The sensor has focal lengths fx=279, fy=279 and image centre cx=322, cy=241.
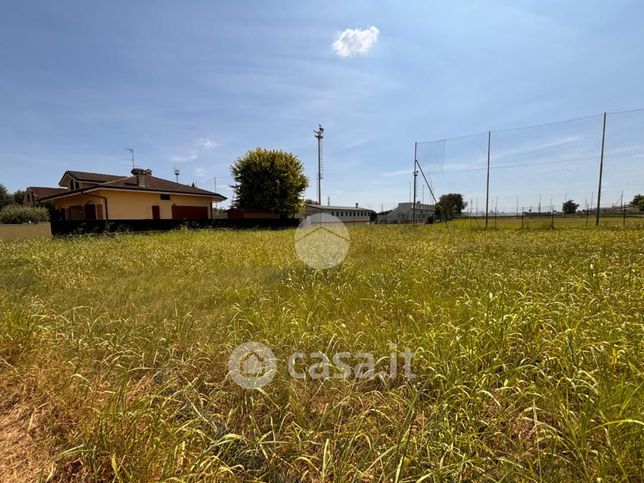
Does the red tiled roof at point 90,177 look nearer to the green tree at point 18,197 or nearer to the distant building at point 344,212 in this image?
the distant building at point 344,212

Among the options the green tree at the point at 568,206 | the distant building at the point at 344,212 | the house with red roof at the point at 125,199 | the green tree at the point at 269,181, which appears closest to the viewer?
the house with red roof at the point at 125,199

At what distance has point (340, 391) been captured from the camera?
5.73 feet

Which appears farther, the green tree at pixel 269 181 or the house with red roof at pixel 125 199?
the green tree at pixel 269 181

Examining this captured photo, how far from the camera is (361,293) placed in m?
3.46

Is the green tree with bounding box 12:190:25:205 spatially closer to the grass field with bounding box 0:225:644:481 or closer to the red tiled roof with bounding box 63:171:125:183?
the red tiled roof with bounding box 63:171:125:183

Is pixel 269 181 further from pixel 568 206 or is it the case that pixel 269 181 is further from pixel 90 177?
pixel 568 206

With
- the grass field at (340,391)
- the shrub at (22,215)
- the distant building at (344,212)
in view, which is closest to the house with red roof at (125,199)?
the shrub at (22,215)

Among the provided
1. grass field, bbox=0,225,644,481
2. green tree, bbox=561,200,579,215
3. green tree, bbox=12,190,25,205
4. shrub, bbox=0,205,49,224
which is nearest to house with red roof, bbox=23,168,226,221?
shrub, bbox=0,205,49,224

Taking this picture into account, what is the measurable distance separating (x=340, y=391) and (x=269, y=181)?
21.1m

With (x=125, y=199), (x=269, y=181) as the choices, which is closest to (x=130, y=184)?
(x=125, y=199)

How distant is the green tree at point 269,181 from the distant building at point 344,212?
1428cm

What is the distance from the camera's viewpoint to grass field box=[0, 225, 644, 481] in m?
1.22

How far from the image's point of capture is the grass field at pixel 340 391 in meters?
1.22

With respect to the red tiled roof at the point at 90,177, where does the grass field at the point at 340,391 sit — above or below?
below
